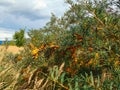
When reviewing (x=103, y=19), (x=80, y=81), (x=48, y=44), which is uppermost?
(x=103, y=19)

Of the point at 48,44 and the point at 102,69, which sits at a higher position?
the point at 48,44

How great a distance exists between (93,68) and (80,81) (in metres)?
0.50

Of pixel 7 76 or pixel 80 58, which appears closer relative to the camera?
pixel 80 58

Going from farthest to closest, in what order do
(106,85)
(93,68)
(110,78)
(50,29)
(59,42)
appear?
(50,29)
(59,42)
(93,68)
(110,78)
(106,85)

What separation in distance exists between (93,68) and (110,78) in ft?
1.87

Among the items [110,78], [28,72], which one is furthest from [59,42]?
[110,78]

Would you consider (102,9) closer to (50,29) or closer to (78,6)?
(78,6)

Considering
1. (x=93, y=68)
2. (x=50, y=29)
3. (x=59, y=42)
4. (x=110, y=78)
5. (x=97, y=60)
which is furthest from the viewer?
(x=50, y=29)

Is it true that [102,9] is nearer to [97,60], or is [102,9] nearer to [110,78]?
[97,60]

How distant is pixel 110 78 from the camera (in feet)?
10.2

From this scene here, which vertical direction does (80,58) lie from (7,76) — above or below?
above

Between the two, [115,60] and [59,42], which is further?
[59,42]

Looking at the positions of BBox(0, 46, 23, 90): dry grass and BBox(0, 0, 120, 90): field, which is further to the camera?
BBox(0, 46, 23, 90): dry grass

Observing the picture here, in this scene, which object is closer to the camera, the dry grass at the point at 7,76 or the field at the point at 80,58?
the field at the point at 80,58
